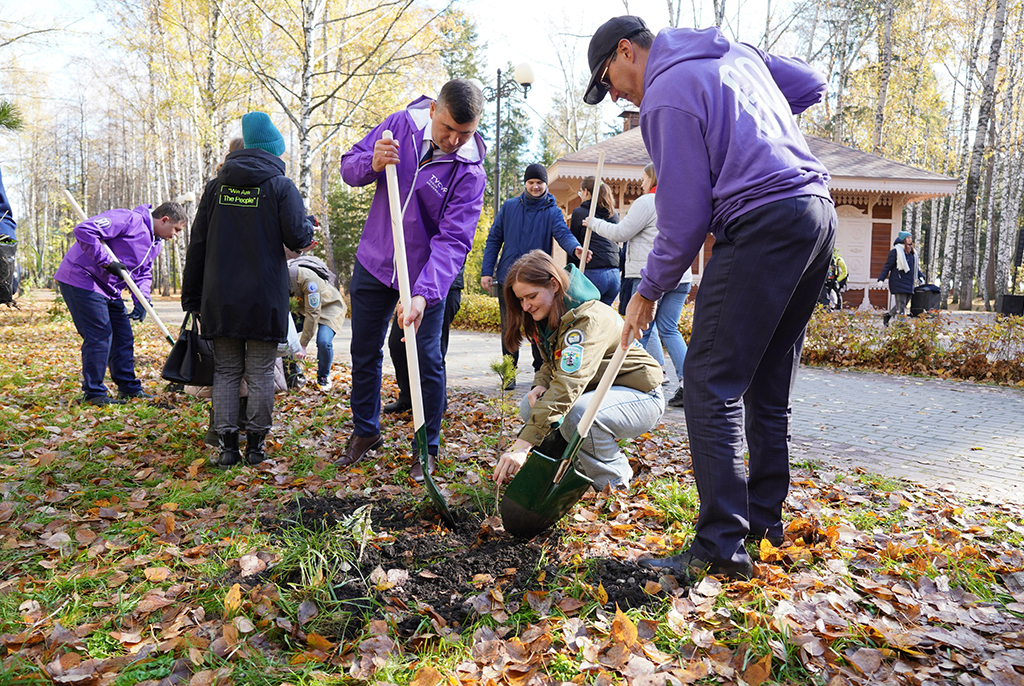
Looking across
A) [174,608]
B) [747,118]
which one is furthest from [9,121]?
[747,118]

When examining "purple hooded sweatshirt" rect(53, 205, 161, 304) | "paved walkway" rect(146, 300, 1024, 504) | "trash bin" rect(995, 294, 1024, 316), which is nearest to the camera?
"paved walkway" rect(146, 300, 1024, 504)

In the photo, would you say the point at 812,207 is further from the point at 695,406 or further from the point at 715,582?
the point at 715,582

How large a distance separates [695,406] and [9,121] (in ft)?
11.9

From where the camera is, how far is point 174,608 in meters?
2.19

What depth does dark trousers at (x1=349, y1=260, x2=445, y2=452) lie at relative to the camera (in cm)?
359

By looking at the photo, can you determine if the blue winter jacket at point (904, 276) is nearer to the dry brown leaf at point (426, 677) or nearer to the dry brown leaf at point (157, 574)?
the dry brown leaf at point (426, 677)

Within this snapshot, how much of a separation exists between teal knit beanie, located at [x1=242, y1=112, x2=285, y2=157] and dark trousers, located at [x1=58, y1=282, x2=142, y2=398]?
2687 millimetres

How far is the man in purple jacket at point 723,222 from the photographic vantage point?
2098mm

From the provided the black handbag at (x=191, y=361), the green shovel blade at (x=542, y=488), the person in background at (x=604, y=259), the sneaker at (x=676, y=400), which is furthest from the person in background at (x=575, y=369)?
the person in background at (x=604, y=259)

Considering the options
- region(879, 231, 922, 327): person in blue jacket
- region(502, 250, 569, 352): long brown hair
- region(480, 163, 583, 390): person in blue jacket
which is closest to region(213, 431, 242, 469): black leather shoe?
region(502, 250, 569, 352): long brown hair

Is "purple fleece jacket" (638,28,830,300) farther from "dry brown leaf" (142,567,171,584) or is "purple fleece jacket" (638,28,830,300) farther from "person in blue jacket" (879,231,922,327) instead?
"person in blue jacket" (879,231,922,327)

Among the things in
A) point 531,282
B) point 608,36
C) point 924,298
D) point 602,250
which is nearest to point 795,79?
point 608,36

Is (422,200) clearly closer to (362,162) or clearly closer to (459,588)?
(362,162)

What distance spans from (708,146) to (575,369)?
1137 millimetres
